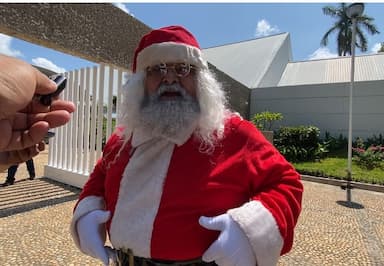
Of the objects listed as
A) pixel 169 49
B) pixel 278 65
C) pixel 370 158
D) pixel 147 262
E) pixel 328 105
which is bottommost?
pixel 370 158

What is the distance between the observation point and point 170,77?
1550 millimetres

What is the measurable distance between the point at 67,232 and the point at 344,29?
1148 inches

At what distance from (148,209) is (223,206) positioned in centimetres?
34

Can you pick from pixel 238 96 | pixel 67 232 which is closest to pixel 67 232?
pixel 67 232

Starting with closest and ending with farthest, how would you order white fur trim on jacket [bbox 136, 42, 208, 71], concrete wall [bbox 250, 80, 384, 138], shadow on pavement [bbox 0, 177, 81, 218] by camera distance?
white fur trim on jacket [bbox 136, 42, 208, 71], shadow on pavement [bbox 0, 177, 81, 218], concrete wall [bbox 250, 80, 384, 138]

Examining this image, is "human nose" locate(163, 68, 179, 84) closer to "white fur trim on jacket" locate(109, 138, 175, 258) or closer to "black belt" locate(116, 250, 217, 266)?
"white fur trim on jacket" locate(109, 138, 175, 258)

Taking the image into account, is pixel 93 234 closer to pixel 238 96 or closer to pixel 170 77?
pixel 170 77

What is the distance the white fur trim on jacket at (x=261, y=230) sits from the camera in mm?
1213

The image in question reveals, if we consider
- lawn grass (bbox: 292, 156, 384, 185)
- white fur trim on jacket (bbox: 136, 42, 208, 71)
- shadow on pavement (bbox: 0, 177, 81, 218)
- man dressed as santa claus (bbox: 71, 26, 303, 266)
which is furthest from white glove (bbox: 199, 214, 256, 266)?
lawn grass (bbox: 292, 156, 384, 185)

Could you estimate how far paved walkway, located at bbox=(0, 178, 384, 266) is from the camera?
2951 mm

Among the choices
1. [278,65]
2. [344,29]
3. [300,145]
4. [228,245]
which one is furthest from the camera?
[344,29]

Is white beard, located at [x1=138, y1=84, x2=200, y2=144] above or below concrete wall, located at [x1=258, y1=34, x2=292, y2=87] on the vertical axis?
below

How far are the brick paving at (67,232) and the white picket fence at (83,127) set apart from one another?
0.37m

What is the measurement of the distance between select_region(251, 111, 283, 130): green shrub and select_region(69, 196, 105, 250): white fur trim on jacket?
11043 millimetres
